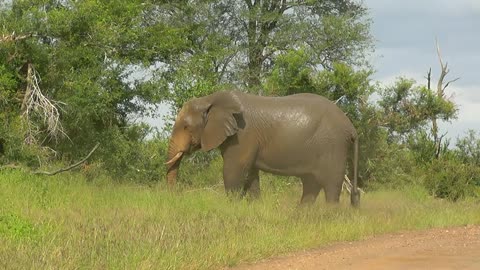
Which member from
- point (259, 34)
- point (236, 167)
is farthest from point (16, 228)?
point (259, 34)

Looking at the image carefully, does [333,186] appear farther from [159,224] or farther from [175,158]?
[159,224]

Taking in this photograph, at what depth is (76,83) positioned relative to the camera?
15039 millimetres

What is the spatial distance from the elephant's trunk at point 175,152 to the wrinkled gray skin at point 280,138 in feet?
1.58

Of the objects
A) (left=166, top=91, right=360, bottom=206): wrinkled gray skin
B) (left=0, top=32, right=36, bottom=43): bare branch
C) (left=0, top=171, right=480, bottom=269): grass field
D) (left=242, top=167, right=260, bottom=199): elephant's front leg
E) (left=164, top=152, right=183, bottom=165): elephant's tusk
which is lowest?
(left=0, top=171, right=480, bottom=269): grass field

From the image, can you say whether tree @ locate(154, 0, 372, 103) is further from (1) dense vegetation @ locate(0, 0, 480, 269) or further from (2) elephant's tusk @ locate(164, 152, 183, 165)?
(2) elephant's tusk @ locate(164, 152, 183, 165)

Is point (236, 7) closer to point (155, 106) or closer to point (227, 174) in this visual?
point (155, 106)

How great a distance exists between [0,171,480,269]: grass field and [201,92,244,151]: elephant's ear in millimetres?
977

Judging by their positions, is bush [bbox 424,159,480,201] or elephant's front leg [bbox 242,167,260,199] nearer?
elephant's front leg [bbox 242,167,260,199]

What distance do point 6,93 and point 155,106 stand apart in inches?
204

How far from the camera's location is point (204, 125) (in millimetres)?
13633

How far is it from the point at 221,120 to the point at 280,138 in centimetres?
106

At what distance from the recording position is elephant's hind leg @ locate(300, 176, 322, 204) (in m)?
13.6

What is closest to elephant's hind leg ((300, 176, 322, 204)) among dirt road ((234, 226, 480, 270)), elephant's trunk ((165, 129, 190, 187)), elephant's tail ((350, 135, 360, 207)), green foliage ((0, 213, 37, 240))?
elephant's tail ((350, 135, 360, 207))

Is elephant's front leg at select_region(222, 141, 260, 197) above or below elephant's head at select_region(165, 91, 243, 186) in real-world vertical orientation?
below
